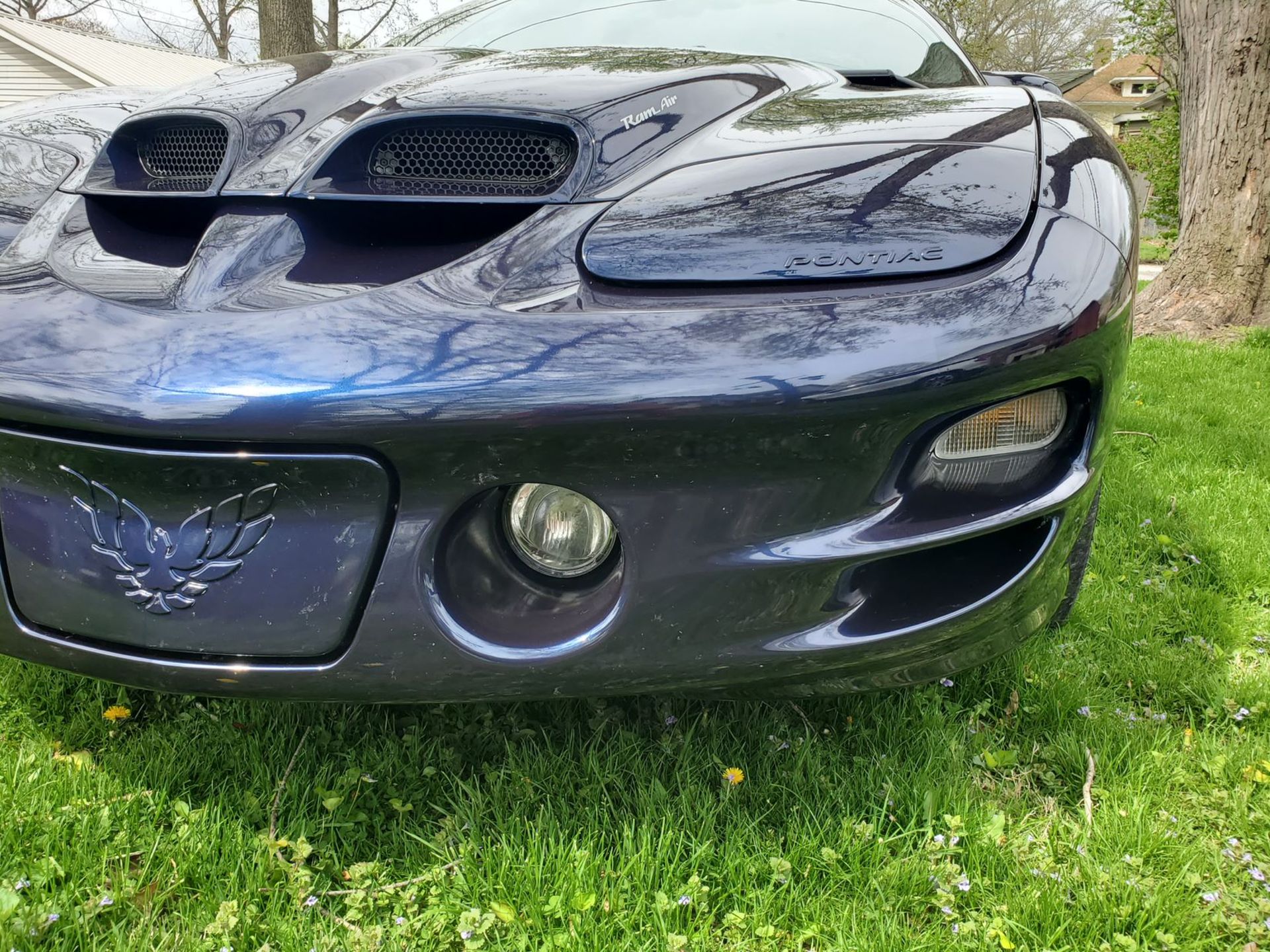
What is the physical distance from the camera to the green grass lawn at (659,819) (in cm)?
111

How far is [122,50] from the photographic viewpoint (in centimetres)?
2102

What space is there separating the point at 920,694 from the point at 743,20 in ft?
5.76

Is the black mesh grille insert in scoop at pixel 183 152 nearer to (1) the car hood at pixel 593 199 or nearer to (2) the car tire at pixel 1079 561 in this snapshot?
(1) the car hood at pixel 593 199

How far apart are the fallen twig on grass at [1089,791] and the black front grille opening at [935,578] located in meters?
0.48

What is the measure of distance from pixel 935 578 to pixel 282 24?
9.28 meters

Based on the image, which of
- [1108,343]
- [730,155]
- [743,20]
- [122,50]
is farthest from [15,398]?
[122,50]

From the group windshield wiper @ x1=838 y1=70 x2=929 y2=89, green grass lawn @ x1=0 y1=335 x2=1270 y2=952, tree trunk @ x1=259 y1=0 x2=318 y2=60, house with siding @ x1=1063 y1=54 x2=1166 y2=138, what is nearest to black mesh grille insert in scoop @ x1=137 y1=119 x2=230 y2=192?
green grass lawn @ x1=0 y1=335 x2=1270 y2=952

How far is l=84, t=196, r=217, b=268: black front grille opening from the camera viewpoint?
1.25m

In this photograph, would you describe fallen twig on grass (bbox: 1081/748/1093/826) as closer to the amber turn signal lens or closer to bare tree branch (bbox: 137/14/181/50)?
the amber turn signal lens

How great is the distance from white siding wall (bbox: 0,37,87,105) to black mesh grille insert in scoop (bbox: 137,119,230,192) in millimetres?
20906

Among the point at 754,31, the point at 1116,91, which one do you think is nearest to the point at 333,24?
the point at 754,31

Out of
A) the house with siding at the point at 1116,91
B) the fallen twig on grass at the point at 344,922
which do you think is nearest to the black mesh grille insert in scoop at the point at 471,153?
the fallen twig on grass at the point at 344,922

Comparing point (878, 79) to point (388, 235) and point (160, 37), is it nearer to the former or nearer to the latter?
point (388, 235)

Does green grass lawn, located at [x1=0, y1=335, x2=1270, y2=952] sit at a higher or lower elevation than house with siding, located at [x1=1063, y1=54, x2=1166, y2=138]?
higher
